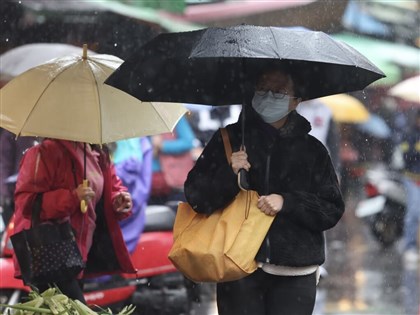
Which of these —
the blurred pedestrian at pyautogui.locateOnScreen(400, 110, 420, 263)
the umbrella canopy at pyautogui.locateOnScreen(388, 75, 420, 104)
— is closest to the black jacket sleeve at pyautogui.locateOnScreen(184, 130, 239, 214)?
the umbrella canopy at pyautogui.locateOnScreen(388, 75, 420, 104)

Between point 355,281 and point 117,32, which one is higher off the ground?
point 117,32

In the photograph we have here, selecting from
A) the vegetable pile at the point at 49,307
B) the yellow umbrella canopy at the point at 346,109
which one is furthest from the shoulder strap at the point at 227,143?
the yellow umbrella canopy at the point at 346,109

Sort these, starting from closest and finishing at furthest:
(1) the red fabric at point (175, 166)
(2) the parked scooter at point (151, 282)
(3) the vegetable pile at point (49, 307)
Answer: (3) the vegetable pile at point (49, 307) → (2) the parked scooter at point (151, 282) → (1) the red fabric at point (175, 166)

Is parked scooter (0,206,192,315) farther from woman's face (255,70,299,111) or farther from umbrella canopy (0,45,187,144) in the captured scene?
woman's face (255,70,299,111)

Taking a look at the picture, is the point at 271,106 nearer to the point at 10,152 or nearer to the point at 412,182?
the point at 10,152

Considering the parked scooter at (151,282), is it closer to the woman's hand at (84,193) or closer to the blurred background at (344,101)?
the blurred background at (344,101)

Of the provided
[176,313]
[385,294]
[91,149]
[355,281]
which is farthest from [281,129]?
[355,281]

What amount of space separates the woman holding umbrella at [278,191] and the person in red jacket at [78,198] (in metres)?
0.89

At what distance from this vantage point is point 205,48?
5.49 m

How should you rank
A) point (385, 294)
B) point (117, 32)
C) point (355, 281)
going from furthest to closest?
point (355, 281) → point (385, 294) → point (117, 32)

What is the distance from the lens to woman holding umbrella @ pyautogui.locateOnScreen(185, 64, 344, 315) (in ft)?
18.4

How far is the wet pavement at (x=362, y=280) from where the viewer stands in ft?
37.1

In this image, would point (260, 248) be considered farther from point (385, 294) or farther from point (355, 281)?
point (355, 281)

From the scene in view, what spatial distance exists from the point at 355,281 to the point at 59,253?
7705 millimetres
